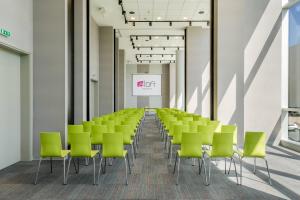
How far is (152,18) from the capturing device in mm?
14000

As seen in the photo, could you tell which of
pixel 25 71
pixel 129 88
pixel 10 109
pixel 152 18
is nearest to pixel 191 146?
pixel 10 109

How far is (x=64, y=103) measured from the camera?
707cm

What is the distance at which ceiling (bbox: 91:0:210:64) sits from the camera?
11836 millimetres

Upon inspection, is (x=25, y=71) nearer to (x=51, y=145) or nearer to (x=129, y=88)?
(x=51, y=145)

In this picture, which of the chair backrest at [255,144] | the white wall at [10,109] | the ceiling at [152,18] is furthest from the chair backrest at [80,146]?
the ceiling at [152,18]

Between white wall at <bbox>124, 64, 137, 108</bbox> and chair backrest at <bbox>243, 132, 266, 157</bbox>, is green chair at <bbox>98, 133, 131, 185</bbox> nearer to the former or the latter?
chair backrest at <bbox>243, 132, 266, 157</bbox>

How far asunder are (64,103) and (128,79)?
22.9 m

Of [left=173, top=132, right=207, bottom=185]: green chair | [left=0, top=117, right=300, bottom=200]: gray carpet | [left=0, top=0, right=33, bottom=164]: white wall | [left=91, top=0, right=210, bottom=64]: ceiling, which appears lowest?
[left=0, top=117, right=300, bottom=200]: gray carpet

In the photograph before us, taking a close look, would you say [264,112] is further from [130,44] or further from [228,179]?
[130,44]

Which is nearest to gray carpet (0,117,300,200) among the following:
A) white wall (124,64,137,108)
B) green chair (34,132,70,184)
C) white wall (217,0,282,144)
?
green chair (34,132,70,184)

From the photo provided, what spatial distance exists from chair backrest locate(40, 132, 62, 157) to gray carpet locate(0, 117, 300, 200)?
1.66ft

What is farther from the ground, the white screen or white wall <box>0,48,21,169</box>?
the white screen

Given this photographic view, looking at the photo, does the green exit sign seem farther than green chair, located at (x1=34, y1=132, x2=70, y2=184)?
Yes

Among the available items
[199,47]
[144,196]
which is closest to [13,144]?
[144,196]
